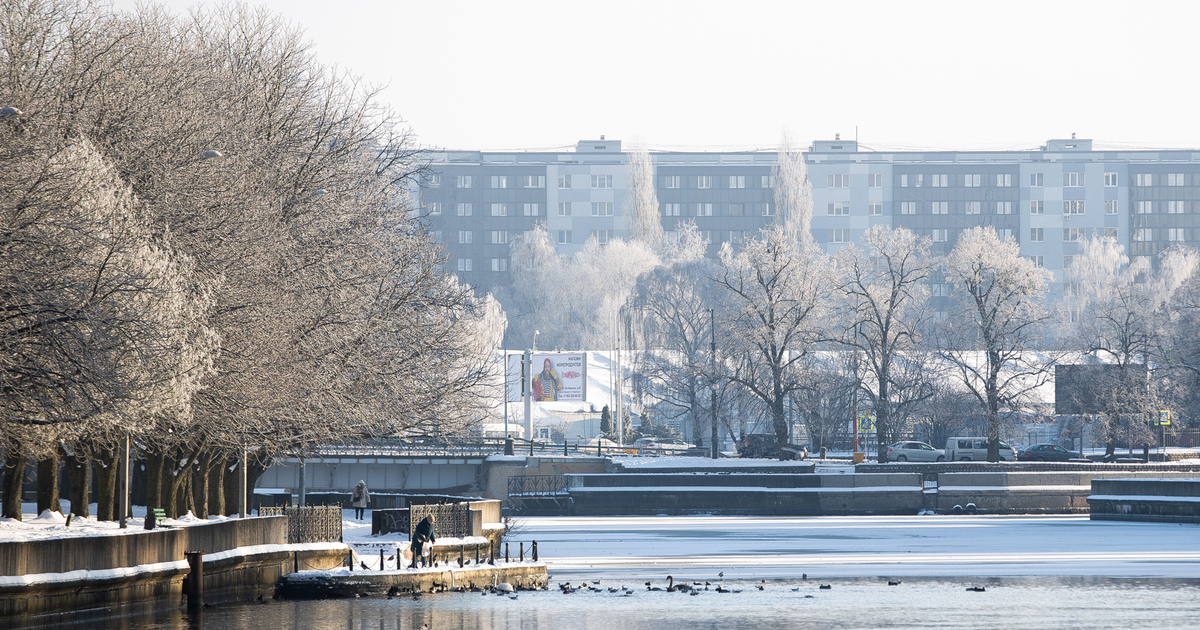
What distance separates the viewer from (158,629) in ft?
87.7

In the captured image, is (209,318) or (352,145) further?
(352,145)

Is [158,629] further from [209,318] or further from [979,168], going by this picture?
[979,168]

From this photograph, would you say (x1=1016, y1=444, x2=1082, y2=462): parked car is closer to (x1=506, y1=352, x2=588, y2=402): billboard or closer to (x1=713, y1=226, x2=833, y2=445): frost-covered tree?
(x1=713, y1=226, x2=833, y2=445): frost-covered tree

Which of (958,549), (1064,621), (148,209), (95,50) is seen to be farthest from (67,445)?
(958,549)

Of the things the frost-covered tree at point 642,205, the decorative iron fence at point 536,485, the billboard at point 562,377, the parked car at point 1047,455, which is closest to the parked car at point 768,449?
the decorative iron fence at point 536,485

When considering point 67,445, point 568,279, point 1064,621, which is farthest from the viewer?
point 568,279

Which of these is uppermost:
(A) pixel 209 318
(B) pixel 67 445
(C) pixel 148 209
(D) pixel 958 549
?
(C) pixel 148 209

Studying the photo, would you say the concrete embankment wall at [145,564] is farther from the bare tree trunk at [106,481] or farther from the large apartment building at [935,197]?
the large apartment building at [935,197]

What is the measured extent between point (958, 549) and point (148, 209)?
3234 centimetres

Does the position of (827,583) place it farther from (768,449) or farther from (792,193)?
(792,193)

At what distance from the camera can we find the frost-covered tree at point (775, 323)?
79.4 metres

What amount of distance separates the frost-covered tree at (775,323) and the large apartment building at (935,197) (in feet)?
286

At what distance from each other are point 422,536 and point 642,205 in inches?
4973

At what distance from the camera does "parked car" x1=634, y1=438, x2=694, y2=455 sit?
87.4m
